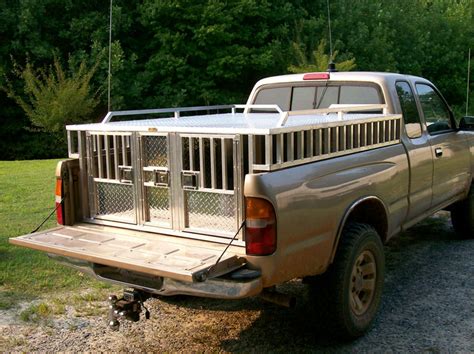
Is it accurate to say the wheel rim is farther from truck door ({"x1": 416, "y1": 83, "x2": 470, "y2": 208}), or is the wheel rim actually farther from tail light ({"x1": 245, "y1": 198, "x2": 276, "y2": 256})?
truck door ({"x1": 416, "y1": 83, "x2": 470, "y2": 208})

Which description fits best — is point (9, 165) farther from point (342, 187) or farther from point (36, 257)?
point (342, 187)

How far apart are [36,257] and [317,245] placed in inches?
142

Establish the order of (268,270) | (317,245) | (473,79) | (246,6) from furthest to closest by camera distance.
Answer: (473,79)
(246,6)
(317,245)
(268,270)

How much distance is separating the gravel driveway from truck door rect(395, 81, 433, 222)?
75cm

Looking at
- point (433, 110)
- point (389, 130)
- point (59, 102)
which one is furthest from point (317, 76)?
point (59, 102)

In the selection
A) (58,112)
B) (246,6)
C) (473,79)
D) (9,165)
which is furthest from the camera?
(473,79)

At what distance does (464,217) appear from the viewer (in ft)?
22.3

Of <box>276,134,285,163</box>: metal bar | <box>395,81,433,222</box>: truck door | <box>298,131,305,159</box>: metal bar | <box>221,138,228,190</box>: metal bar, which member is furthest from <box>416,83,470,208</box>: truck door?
<box>221,138,228,190</box>: metal bar

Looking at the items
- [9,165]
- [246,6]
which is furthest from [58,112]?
[246,6]

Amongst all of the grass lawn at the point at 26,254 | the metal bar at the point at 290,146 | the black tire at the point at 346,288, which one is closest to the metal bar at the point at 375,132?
the black tire at the point at 346,288

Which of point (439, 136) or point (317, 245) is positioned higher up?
point (439, 136)

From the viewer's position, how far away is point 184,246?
12.5 ft

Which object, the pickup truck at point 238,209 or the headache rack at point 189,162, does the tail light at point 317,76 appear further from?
the headache rack at point 189,162

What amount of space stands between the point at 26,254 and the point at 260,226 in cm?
378
